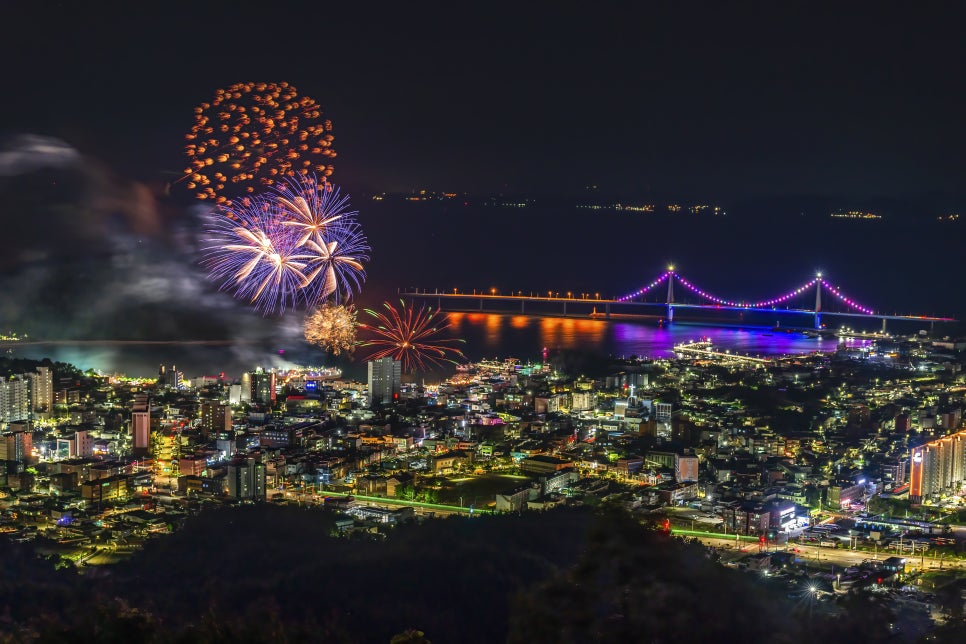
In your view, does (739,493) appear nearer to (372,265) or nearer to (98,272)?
(98,272)

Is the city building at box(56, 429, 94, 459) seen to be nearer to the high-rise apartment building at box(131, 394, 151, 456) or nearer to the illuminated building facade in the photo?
the high-rise apartment building at box(131, 394, 151, 456)

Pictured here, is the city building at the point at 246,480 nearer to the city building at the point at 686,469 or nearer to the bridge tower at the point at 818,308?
the city building at the point at 686,469

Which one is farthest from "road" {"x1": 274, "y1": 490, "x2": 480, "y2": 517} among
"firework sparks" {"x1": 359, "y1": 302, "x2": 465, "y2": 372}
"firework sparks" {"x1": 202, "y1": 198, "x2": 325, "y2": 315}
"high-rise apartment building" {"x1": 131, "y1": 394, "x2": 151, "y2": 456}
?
"firework sparks" {"x1": 359, "y1": 302, "x2": 465, "y2": 372}

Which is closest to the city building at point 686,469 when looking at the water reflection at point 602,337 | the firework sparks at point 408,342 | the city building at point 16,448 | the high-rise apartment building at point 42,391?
the firework sparks at point 408,342

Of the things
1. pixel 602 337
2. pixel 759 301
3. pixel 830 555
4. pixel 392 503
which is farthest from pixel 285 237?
pixel 759 301

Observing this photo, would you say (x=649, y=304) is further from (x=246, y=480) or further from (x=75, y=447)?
(x=246, y=480)

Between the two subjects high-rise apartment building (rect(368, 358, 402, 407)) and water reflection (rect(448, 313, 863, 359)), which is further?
water reflection (rect(448, 313, 863, 359))
